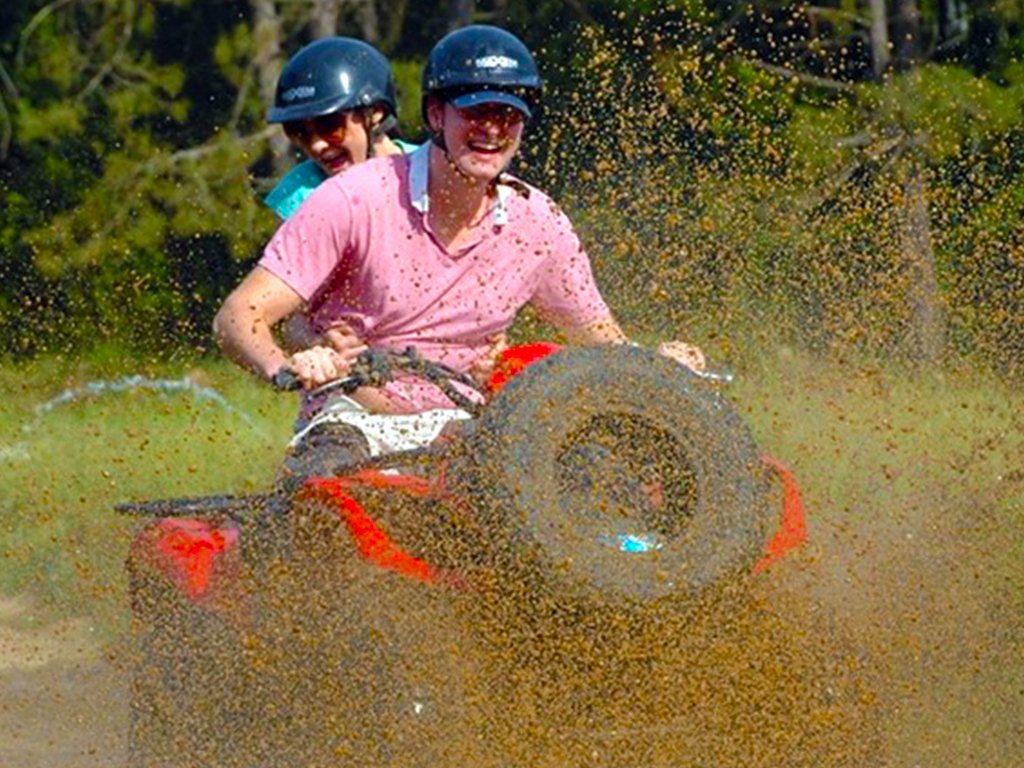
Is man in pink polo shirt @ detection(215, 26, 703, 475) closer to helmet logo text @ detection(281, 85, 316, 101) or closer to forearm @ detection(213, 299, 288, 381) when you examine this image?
forearm @ detection(213, 299, 288, 381)

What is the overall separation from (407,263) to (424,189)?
0.70 ft

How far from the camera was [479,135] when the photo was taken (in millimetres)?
6957

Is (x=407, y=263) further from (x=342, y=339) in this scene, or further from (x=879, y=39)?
(x=879, y=39)

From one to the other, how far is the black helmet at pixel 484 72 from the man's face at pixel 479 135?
0.17ft

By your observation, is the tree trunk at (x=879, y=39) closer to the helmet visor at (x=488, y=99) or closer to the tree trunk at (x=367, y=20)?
the tree trunk at (x=367, y=20)

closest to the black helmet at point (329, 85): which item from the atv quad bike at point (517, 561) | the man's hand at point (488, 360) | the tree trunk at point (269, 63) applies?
the man's hand at point (488, 360)

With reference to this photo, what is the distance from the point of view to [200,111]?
88.2 feet

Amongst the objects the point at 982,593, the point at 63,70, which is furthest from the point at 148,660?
the point at 63,70

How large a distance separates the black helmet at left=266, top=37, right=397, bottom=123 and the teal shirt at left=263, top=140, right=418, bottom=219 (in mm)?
206

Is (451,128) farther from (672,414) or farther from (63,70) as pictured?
(63,70)

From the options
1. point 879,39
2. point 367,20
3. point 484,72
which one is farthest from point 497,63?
point 367,20

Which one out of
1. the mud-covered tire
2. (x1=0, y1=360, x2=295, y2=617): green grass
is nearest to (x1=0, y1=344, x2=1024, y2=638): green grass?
(x1=0, y1=360, x2=295, y2=617): green grass

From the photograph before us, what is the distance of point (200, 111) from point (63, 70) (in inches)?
58.6

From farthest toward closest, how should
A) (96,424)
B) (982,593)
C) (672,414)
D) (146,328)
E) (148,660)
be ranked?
(146,328) → (96,424) → (982,593) → (148,660) → (672,414)
